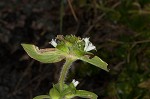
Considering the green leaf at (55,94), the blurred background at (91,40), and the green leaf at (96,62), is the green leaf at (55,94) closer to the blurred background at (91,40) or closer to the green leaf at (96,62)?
the green leaf at (96,62)

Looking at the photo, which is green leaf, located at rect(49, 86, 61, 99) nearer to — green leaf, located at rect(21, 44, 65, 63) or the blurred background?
green leaf, located at rect(21, 44, 65, 63)

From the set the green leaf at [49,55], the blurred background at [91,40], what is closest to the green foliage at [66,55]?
the green leaf at [49,55]

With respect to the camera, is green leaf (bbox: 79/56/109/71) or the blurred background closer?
green leaf (bbox: 79/56/109/71)

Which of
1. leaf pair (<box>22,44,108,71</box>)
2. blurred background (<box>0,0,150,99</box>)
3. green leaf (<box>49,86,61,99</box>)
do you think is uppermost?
blurred background (<box>0,0,150,99</box>)

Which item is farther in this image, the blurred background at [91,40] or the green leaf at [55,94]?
the blurred background at [91,40]

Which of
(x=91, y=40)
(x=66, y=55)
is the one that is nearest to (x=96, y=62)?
(x=66, y=55)

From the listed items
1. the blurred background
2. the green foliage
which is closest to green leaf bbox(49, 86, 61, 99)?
the green foliage

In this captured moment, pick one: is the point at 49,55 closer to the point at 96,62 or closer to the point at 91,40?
the point at 96,62

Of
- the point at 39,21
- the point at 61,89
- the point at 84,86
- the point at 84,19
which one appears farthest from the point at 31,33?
Result: the point at 61,89

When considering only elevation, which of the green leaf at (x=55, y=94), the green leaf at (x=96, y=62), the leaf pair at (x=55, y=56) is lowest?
the green leaf at (x=55, y=94)

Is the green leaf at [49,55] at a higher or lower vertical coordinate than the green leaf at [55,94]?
higher
